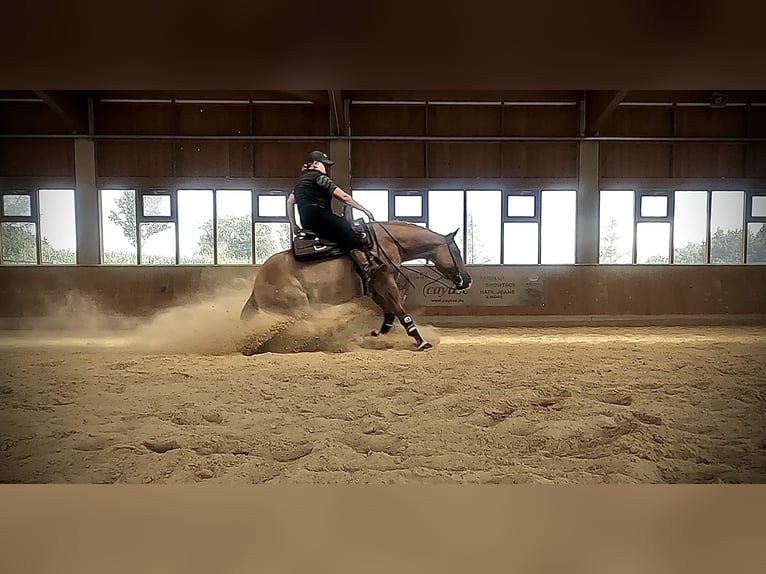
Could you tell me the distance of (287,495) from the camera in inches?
17.7

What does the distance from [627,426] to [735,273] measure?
0.34m

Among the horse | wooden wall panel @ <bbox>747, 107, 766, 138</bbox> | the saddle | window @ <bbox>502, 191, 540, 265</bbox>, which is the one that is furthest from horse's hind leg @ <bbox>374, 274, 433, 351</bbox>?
wooden wall panel @ <bbox>747, 107, 766, 138</bbox>

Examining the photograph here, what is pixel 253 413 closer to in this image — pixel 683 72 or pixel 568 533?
pixel 568 533

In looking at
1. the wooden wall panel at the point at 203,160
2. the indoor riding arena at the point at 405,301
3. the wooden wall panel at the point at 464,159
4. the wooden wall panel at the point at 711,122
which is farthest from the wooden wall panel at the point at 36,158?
the wooden wall panel at the point at 711,122

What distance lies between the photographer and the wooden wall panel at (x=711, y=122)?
78 centimetres

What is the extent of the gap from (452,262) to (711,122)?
1.79 feet

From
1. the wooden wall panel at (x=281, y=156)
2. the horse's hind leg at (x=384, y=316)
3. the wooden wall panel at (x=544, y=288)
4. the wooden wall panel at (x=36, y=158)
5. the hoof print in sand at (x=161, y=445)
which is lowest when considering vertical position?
the hoof print in sand at (x=161, y=445)

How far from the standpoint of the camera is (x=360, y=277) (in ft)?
4.76

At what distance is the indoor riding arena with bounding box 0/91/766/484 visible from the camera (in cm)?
80

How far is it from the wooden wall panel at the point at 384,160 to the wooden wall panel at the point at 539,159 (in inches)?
9.5

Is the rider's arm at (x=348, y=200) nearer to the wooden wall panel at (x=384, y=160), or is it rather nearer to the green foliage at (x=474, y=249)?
the wooden wall panel at (x=384, y=160)

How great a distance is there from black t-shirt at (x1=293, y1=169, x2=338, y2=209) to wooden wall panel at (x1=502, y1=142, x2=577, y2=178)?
435mm

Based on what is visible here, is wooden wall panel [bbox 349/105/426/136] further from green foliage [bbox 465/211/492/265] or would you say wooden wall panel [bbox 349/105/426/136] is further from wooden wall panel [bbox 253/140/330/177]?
green foliage [bbox 465/211/492/265]

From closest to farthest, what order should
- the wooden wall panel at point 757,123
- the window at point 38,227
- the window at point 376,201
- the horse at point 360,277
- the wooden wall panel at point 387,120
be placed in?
the wooden wall panel at point 757,123 → the window at point 38,227 → the wooden wall panel at point 387,120 → the horse at point 360,277 → the window at point 376,201
